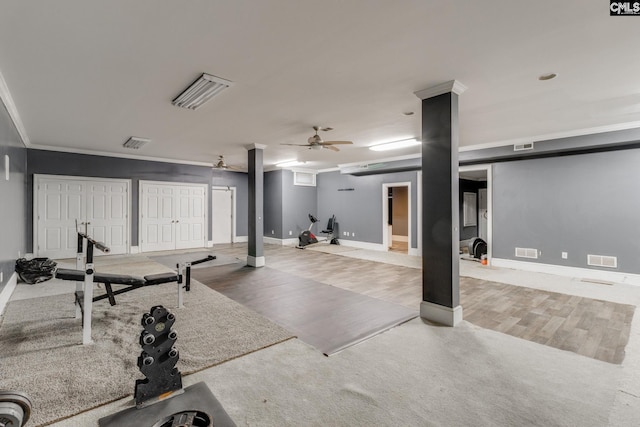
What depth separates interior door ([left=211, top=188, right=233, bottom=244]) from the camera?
33.0 ft

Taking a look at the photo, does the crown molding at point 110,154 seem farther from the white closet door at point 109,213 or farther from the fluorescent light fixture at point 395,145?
the fluorescent light fixture at point 395,145

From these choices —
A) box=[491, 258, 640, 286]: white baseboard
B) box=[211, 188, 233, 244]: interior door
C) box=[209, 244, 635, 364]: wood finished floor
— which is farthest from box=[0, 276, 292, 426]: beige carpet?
box=[211, 188, 233, 244]: interior door

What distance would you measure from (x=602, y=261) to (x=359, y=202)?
18.8 ft

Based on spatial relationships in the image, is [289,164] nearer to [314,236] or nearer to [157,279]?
[314,236]

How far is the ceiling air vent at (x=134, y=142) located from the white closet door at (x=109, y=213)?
62.0 inches

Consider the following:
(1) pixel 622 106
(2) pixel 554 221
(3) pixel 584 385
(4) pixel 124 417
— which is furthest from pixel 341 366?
(2) pixel 554 221

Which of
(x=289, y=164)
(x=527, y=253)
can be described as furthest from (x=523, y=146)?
(x=289, y=164)

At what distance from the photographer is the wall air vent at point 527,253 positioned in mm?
5906

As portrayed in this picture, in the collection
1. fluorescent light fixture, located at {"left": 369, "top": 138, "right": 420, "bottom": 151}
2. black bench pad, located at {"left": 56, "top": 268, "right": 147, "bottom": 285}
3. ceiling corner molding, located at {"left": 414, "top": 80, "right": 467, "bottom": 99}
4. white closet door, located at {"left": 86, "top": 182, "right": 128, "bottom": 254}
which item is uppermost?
fluorescent light fixture, located at {"left": 369, "top": 138, "right": 420, "bottom": 151}

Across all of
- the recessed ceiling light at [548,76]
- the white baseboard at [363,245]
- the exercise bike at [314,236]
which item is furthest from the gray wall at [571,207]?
the exercise bike at [314,236]

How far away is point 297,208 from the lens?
10312mm

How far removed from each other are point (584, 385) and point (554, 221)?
175 inches

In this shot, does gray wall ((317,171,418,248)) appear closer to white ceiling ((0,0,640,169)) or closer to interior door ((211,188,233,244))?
interior door ((211,188,233,244))

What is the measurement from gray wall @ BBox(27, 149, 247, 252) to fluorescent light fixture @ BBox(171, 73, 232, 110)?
5.13 m
